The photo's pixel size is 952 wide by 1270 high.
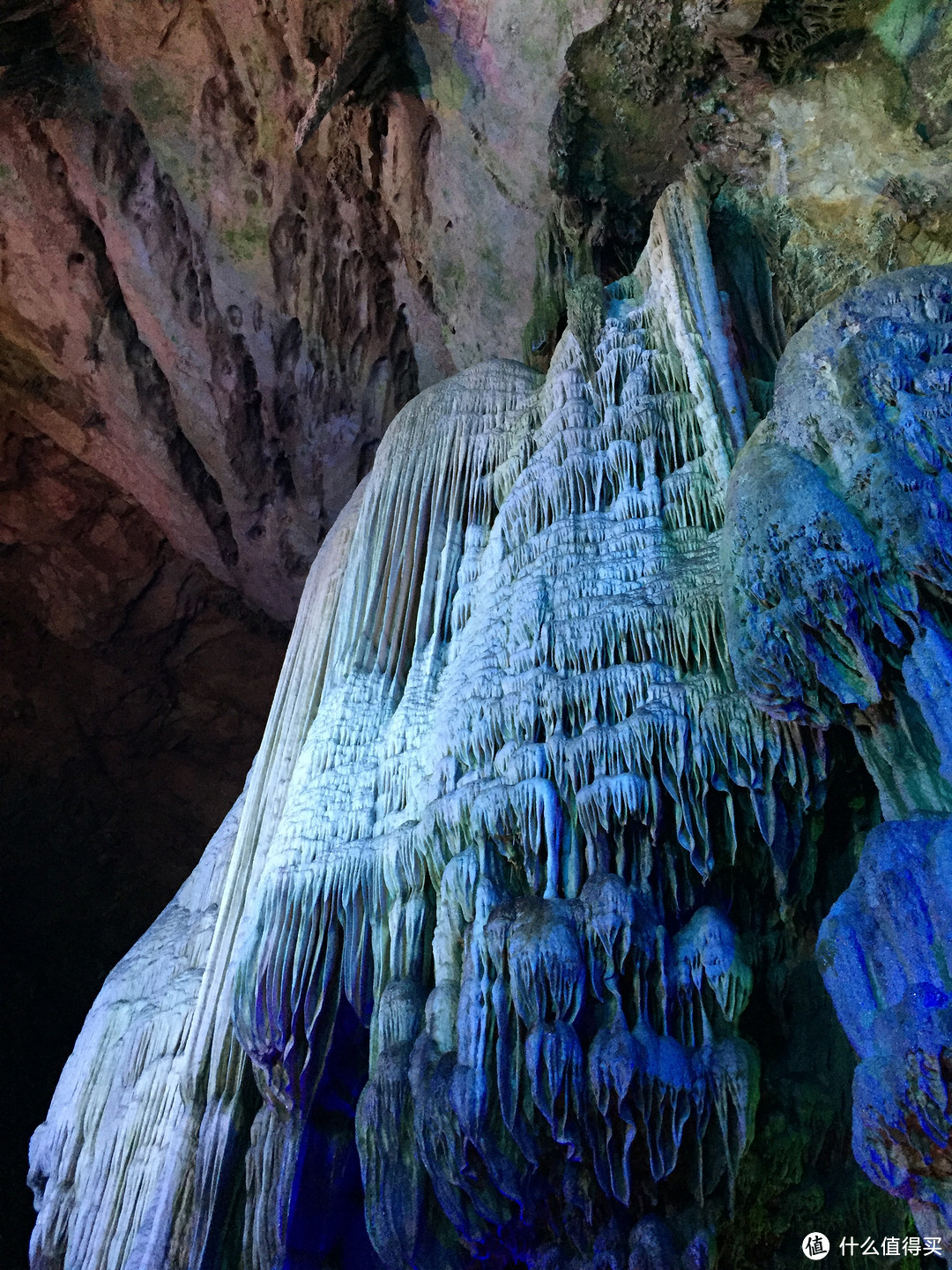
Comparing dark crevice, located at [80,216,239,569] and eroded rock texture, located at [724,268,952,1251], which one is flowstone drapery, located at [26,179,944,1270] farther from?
dark crevice, located at [80,216,239,569]

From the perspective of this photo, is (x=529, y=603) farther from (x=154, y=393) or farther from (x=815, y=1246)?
(x=154, y=393)

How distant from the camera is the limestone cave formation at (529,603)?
351 centimetres

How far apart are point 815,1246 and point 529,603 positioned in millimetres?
2359

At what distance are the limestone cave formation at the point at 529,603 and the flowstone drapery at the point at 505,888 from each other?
2cm

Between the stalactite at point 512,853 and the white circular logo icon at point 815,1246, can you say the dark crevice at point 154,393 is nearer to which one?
the stalactite at point 512,853

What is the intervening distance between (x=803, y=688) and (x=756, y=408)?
1684mm

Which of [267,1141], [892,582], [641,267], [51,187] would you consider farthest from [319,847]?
[51,187]

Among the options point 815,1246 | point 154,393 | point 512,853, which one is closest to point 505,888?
point 512,853

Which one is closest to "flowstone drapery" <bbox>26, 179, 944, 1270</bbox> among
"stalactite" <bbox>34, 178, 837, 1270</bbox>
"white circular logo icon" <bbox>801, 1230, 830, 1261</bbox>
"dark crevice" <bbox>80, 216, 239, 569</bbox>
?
"stalactite" <bbox>34, 178, 837, 1270</bbox>

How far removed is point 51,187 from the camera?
23.9 feet

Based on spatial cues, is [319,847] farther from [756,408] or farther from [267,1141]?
[756,408]

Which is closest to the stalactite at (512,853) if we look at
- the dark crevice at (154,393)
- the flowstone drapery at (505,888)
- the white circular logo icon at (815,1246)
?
the flowstone drapery at (505,888)

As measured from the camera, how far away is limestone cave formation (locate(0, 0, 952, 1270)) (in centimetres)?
351

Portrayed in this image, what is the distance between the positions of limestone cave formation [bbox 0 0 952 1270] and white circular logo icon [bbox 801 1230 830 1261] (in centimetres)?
6
